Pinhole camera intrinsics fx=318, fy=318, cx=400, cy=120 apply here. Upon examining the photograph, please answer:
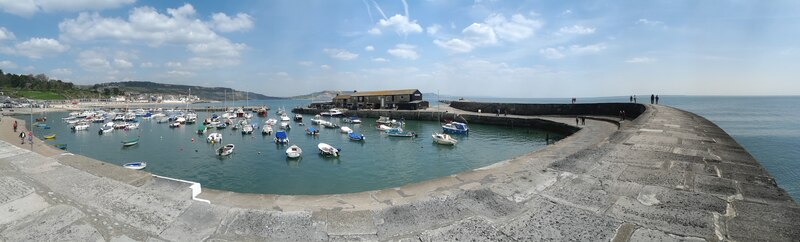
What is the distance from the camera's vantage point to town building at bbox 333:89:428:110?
64.8 meters

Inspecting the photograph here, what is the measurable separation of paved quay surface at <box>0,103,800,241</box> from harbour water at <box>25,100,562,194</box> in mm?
9043

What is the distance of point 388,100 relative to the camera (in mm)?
68125

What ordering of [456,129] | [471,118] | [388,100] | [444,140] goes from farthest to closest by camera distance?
1. [388,100]
2. [471,118]
3. [456,129]
4. [444,140]

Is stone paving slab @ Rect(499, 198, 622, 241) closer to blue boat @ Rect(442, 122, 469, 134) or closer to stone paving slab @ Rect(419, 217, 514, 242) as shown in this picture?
stone paving slab @ Rect(419, 217, 514, 242)

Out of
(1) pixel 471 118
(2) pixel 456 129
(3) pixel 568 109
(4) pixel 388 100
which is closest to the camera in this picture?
(2) pixel 456 129

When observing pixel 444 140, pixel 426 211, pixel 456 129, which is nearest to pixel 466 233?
pixel 426 211

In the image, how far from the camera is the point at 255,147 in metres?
29.3

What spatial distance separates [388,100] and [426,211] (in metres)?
62.4

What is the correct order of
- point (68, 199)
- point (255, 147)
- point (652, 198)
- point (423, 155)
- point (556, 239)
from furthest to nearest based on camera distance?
point (255, 147), point (423, 155), point (652, 198), point (68, 199), point (556, 239)

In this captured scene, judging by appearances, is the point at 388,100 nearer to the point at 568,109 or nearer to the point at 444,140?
the point at 568,109

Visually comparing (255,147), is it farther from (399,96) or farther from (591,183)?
(399,96)

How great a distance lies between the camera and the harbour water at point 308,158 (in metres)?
17.9

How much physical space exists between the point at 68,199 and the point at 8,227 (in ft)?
3.21

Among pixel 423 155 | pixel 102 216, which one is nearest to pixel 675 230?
pixel 102 216
